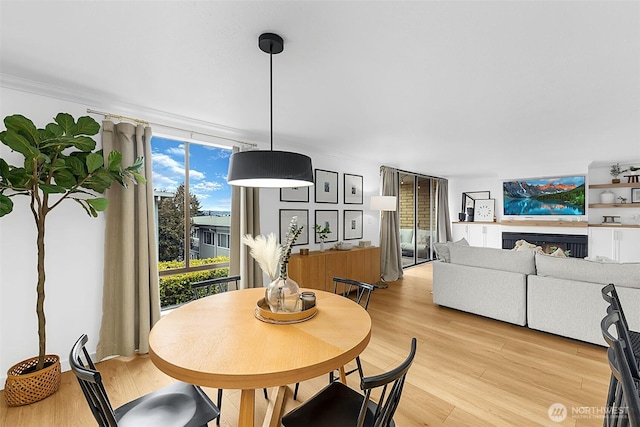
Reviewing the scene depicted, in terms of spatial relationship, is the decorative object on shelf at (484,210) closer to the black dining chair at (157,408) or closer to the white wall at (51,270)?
the black dining chair at (157,408)

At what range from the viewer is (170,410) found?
1.37 metres

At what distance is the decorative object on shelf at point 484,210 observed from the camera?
7594 mm

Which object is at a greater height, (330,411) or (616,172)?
(616,172)

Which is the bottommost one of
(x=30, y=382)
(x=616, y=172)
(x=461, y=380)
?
(x=461, y=380)

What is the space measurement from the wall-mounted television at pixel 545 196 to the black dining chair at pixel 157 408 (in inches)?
304

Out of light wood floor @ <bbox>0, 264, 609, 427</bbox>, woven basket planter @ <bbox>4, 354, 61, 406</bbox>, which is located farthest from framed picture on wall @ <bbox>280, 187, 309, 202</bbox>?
woven basket planter @ <bbox>4, 354, 61, 406</bbox>

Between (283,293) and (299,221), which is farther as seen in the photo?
(299,221)

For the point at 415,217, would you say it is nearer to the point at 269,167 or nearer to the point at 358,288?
the point at 358,288

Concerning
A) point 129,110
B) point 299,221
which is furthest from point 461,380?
point 129,110

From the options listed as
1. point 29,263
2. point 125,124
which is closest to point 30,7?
point 125,124

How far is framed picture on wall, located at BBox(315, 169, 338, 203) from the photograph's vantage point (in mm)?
4723

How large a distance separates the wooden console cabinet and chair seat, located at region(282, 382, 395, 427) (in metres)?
2.51

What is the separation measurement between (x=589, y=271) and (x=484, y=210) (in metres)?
5.07

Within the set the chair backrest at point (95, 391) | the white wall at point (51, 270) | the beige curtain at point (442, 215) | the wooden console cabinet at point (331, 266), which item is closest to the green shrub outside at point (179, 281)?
the white wall at point (51, 270)
